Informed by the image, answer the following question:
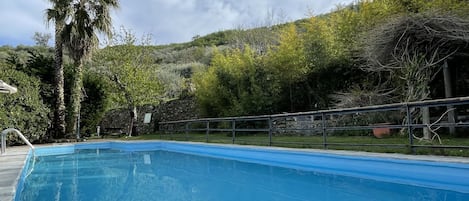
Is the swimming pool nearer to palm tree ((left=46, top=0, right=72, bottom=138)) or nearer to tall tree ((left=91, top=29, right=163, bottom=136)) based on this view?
palm tree ((left=46, top=0, right=72, bottom=138))

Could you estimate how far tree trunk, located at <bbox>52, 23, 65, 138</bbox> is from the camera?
1086cm

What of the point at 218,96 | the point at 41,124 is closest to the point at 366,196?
the point at 218,96

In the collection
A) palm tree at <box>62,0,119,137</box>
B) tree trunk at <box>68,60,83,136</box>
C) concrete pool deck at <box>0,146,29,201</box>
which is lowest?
concrete pool deck at <box>0,146,29,201</box>

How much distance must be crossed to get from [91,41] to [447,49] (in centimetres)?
1020

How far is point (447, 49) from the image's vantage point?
271 inches

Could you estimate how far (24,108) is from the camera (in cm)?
987

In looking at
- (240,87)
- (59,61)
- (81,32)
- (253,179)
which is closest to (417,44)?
(253,179)

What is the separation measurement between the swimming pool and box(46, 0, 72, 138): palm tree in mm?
4147

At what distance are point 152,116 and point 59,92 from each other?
4.97 metres

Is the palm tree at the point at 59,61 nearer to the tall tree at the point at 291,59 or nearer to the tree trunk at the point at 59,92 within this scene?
the tree trunk at the point at 59,92

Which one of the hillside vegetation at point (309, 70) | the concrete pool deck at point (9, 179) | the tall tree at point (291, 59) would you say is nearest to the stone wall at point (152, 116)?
the hillside vegetation at point (309, 70)

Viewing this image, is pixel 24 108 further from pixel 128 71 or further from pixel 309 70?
pixel 309 70

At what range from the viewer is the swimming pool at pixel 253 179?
142 inches

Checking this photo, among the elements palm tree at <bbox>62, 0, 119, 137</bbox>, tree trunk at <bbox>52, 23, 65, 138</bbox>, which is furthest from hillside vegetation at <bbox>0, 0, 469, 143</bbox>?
palm tree at <bbox>62, 0, 119, 137</bbox>
